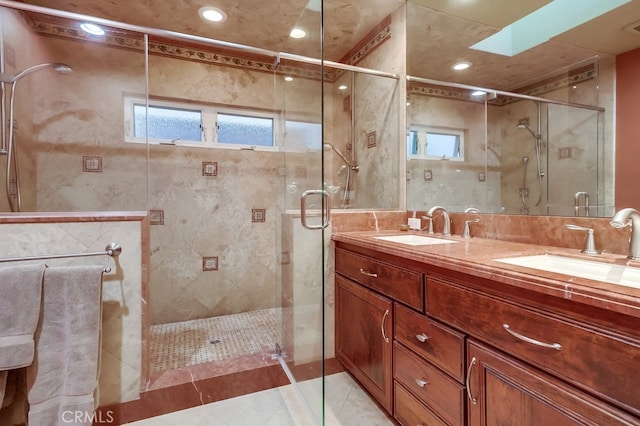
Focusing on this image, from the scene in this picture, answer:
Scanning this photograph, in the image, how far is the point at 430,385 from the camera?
1.12m

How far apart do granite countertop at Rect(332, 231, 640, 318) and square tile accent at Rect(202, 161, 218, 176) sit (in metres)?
1.56

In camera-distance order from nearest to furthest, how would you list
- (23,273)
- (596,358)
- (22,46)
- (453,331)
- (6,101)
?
1. (596,358)
2. (453,331)
3. (23,273)
4. (6,101)
5. (22,46)

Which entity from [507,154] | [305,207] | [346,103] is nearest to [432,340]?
[305,207]

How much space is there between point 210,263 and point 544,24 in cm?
266

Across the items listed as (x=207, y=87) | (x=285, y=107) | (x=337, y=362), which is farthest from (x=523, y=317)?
(x=207, y=87)

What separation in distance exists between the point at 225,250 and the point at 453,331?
210cm

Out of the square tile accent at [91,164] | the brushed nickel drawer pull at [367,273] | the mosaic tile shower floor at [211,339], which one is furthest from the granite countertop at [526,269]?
the square tile accent at [91,164]

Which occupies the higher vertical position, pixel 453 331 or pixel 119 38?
pixel 119 38

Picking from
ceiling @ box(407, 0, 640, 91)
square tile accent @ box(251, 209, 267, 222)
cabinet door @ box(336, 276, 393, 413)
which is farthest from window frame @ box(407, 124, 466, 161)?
square tile accent @ box(251, 209, 267, 222)

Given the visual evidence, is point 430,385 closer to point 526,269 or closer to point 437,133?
point 526,269

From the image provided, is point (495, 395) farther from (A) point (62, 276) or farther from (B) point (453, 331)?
(A) point (62, 276)

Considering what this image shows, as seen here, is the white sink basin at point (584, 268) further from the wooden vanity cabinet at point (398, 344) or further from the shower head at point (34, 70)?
the shower head at point (34, 70)

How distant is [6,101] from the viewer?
183 centimetres

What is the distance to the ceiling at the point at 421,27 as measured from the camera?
1112 millimetres
